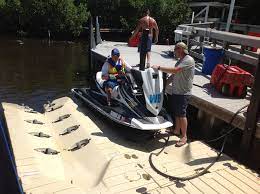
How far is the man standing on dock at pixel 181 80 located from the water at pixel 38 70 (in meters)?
6.32

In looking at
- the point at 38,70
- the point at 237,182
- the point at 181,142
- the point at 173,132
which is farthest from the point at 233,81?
the point at 38,70

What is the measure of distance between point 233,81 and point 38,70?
11764 mm

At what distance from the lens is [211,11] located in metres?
27.5

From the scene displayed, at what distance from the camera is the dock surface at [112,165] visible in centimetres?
520

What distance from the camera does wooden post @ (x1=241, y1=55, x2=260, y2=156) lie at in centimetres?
607

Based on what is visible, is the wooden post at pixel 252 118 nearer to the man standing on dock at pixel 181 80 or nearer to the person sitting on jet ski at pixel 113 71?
the man standing on dock at pixel 181 80

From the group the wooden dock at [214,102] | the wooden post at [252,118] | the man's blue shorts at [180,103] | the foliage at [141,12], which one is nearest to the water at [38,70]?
the foliage at [141,12]

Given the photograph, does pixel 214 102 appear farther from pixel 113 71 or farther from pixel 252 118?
pixel 113 71

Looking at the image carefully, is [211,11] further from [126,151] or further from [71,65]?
[126,151]

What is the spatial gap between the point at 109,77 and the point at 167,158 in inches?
99.5

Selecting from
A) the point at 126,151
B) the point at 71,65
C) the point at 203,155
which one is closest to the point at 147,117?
the point at 126,151

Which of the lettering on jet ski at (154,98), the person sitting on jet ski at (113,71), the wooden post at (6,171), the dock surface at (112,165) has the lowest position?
the dock surface at (112,165)

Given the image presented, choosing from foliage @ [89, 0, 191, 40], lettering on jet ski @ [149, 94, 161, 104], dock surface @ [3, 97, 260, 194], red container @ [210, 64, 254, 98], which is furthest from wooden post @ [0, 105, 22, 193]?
foliage @ [89, 0, 191, 40]

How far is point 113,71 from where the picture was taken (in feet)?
25.8
